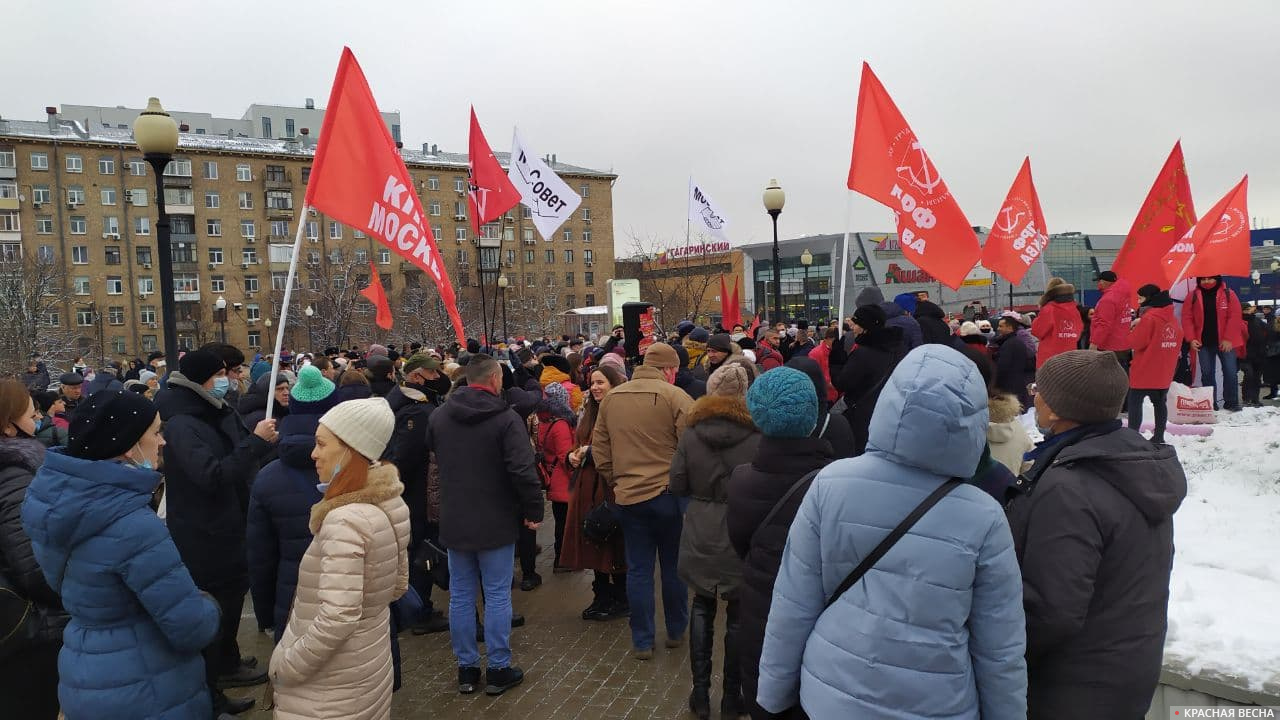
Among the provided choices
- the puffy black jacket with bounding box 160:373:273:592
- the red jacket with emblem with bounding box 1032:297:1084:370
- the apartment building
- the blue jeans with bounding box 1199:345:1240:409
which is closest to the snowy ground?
the red jacket with emblem with bounding box 1032:297:1084:370

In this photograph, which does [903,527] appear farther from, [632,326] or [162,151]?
[632,326]

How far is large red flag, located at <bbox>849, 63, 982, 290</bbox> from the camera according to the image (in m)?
7.21

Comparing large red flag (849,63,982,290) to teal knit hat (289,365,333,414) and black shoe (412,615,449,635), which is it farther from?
black shoe (412,615,449,635)

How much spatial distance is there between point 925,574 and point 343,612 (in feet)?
7.75

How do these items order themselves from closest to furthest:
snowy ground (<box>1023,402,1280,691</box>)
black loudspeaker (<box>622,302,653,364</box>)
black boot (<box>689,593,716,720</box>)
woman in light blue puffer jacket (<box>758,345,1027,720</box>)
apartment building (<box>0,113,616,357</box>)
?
woman in light blue puffer jacket (<box>758,345,1027,720</box>)
snowy ground (<box>1023,402,1280,691</box>)
black boot (<box>689,593,716,720</box>)
black loudspeaker (<box>622,302,653,364</box>)
apartment building (<box>0,113,616,357</box>)

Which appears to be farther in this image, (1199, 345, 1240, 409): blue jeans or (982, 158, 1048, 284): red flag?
(982, 158, 1048, 284): red flag

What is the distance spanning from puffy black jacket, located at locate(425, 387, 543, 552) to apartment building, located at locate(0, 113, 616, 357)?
174 ft

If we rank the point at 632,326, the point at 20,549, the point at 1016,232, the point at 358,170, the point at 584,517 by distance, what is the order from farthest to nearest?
the point at 632,326 → the point at 1016,232 → the point at 584,517 → the point at 358,170 → the point at 20,549

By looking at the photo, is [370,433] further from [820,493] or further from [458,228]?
[458,228]

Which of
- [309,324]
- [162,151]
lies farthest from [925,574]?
[309,324]

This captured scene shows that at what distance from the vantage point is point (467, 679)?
16.3 feet

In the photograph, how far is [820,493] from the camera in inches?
92.6

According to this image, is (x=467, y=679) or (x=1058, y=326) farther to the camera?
(x=1058, y=326)

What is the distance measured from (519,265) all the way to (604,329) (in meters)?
13.6
